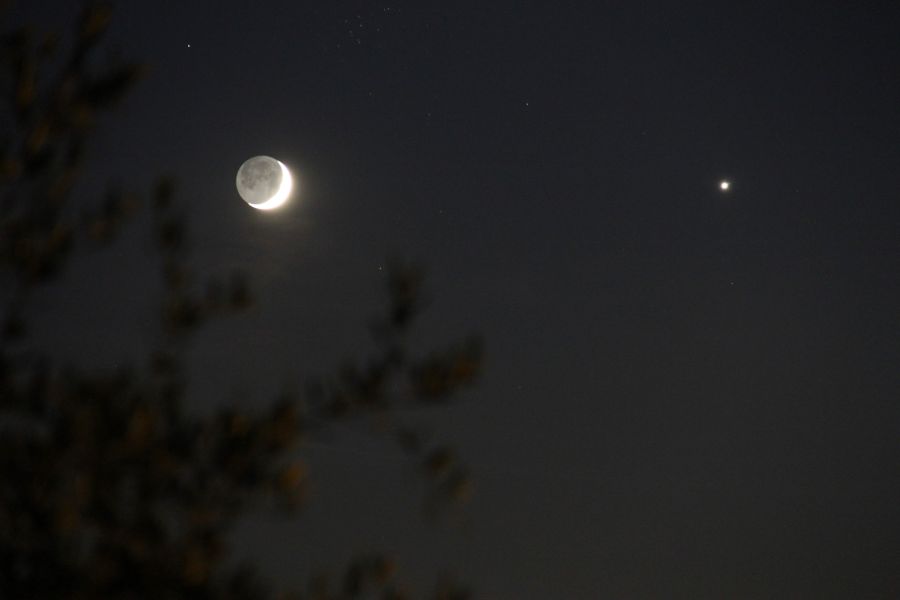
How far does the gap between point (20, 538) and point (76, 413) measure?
1.06 feet

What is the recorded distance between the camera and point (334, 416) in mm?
2748

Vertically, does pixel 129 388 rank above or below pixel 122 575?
above

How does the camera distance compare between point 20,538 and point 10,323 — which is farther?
point 10,323

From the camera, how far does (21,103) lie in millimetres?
2549

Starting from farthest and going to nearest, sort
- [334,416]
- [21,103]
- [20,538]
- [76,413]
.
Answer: [334,416] → [21,103] → [76,413] → [20,538]

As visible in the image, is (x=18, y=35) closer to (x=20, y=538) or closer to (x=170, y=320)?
(x=170, y=320)

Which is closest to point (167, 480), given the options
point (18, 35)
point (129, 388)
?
point (129, 388)

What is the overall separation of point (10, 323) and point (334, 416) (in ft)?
2.95

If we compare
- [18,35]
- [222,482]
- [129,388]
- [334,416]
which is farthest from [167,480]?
[18,35]

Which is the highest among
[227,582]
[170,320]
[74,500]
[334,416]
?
[170,320]

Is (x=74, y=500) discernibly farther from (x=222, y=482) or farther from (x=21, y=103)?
(x=21, y=103)

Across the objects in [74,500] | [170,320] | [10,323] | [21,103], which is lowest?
[74,500]

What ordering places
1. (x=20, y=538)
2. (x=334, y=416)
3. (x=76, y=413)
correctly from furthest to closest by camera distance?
(x=334, y=416)
(x=76, y=413)
(x=20, y=538)

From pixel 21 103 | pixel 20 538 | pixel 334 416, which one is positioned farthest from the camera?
pixel 334 416
